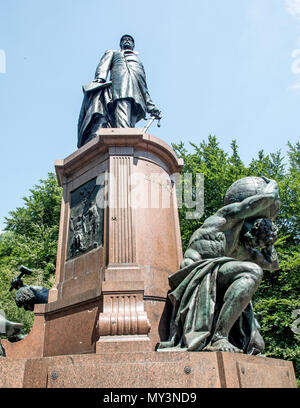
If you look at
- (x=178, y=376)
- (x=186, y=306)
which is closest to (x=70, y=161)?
(x=186, y=306)

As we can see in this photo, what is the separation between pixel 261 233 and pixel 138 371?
266 centimetres

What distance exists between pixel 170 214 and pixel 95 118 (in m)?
2.64

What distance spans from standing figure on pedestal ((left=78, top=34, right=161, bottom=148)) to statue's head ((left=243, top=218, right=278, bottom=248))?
9.86 ft

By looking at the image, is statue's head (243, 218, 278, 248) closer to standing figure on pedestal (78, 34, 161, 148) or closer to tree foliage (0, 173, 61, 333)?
standing figure on pedestal (78, 34, 161, 148)

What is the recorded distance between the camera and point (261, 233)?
5199 millimetres

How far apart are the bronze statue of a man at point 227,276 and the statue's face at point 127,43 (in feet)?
14.3

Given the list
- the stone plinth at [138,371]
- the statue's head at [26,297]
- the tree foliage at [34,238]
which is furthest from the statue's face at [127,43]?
the tree foliage at [34,238]

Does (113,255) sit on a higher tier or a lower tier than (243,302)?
higher

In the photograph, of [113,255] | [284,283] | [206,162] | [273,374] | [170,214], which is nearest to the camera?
[273,374]

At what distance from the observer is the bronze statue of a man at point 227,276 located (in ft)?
13.5

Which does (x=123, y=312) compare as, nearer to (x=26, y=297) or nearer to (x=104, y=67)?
(x=26, y=297)

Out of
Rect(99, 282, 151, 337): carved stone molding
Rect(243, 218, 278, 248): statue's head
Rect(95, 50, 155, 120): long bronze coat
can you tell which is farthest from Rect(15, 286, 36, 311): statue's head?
Rect(95, 50, 155, 120): long bronze coat

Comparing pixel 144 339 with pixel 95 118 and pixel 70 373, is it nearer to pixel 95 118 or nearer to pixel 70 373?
pixel 70 373

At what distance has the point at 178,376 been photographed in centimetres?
334
